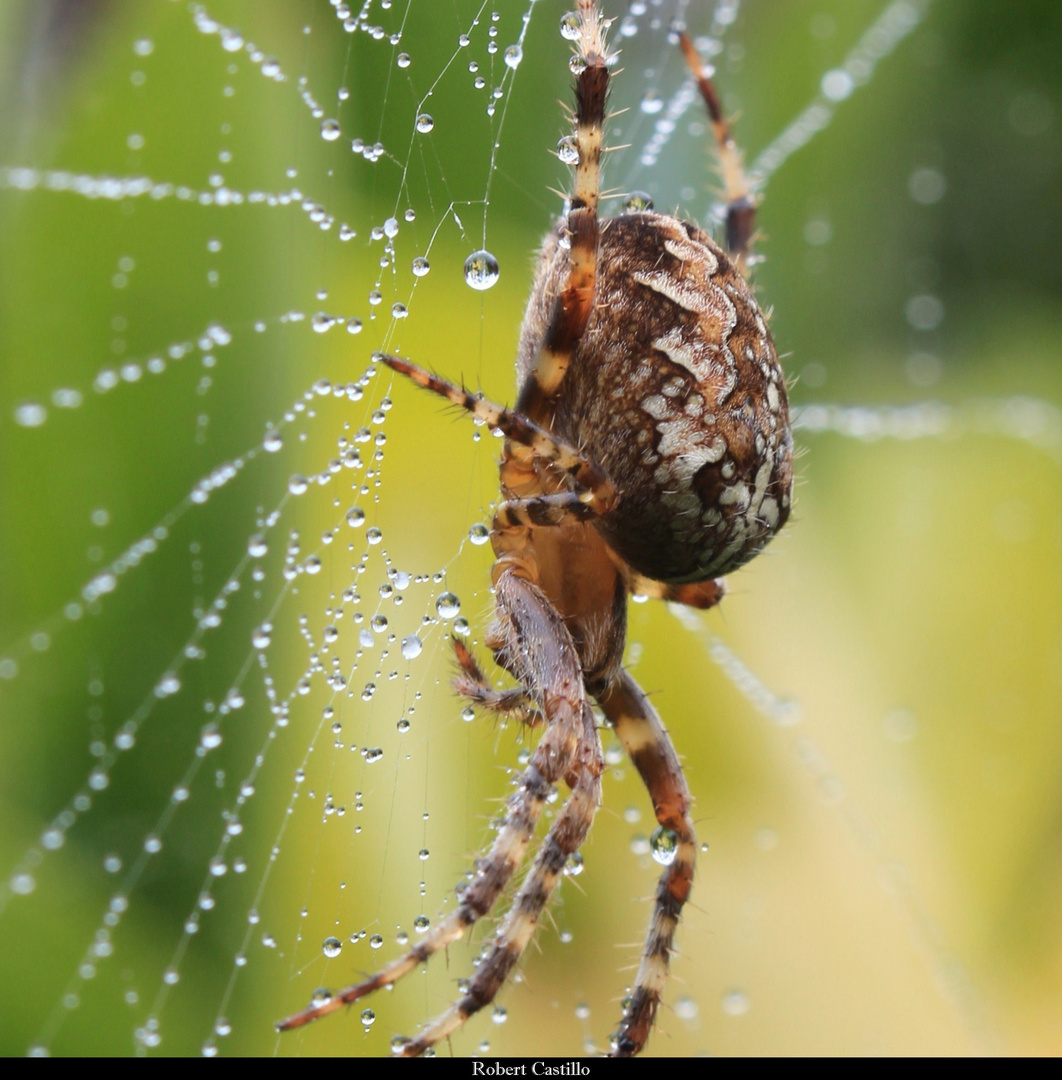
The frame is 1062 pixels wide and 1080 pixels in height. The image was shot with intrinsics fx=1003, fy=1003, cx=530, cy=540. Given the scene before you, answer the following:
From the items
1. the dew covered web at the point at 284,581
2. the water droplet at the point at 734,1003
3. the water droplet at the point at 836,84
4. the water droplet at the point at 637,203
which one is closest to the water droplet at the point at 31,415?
the dew covered web at the point at 284,581

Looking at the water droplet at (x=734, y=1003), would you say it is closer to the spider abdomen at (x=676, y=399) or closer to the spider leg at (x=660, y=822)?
the spider leg at (x=660, y=822)

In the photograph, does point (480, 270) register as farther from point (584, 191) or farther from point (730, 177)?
point (730, 177)

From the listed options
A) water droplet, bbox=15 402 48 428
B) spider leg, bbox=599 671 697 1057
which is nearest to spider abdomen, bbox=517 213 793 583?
spider leg, bbox=599 671 697 1057

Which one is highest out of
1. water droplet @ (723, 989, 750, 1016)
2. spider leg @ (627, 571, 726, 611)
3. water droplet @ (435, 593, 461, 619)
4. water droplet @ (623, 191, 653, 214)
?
water droplet @ (623, 191, 653, 214)

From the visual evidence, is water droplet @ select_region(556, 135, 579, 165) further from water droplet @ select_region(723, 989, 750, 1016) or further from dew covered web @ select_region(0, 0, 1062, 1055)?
water droplet @ select_region(723, 989, 750, 1016)

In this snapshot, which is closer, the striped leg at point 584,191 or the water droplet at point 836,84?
the striped leg at point 584,191

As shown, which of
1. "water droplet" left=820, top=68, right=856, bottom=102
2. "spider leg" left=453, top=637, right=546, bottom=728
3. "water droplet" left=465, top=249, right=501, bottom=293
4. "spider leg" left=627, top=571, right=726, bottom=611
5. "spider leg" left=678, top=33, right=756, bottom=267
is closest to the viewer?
"water droplet" left=465, top=249, right=501, bottom=293

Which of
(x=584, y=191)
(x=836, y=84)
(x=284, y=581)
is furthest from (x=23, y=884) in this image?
(x=836, y=84)

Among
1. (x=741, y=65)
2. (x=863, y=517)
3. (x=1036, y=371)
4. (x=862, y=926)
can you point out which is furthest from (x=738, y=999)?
(x=741, y=65)
